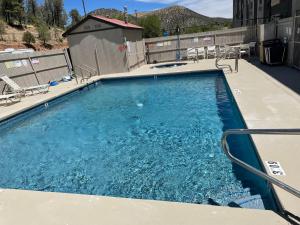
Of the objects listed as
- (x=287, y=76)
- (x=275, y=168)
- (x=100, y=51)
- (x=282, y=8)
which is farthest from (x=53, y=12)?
(x=275, y=168)

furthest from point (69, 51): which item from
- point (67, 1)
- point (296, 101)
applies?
point (67, 1)

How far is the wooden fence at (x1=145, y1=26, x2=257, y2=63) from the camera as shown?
16422 millimetres

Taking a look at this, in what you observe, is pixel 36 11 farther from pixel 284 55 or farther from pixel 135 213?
pixel 135 213

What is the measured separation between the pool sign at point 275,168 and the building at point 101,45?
11.9 meters

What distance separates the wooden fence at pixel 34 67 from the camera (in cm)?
1096

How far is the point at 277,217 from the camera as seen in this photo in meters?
2.45

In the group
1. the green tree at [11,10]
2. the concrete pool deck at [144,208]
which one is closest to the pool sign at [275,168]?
the concrete pool deck at [144,208]

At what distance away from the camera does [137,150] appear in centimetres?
534

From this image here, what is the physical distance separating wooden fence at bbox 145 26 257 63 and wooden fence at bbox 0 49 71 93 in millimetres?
5895

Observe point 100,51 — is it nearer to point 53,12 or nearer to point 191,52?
point 191,52

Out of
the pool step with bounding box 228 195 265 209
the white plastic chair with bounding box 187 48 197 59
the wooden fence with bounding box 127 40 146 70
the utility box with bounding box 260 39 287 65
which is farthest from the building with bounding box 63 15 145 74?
the pool step with bounding box 228 195 265 209

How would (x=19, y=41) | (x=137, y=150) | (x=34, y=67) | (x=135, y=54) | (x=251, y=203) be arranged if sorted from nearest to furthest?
(x=251, y=203) < (x=137, y=150) < (x=34, y=67) < (x=135, y=54) < (x=19, y=41)

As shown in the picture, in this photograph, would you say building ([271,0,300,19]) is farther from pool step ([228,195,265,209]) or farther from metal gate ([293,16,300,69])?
pool step ([228,195,265,209])

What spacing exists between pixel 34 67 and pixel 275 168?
38.8 feet
